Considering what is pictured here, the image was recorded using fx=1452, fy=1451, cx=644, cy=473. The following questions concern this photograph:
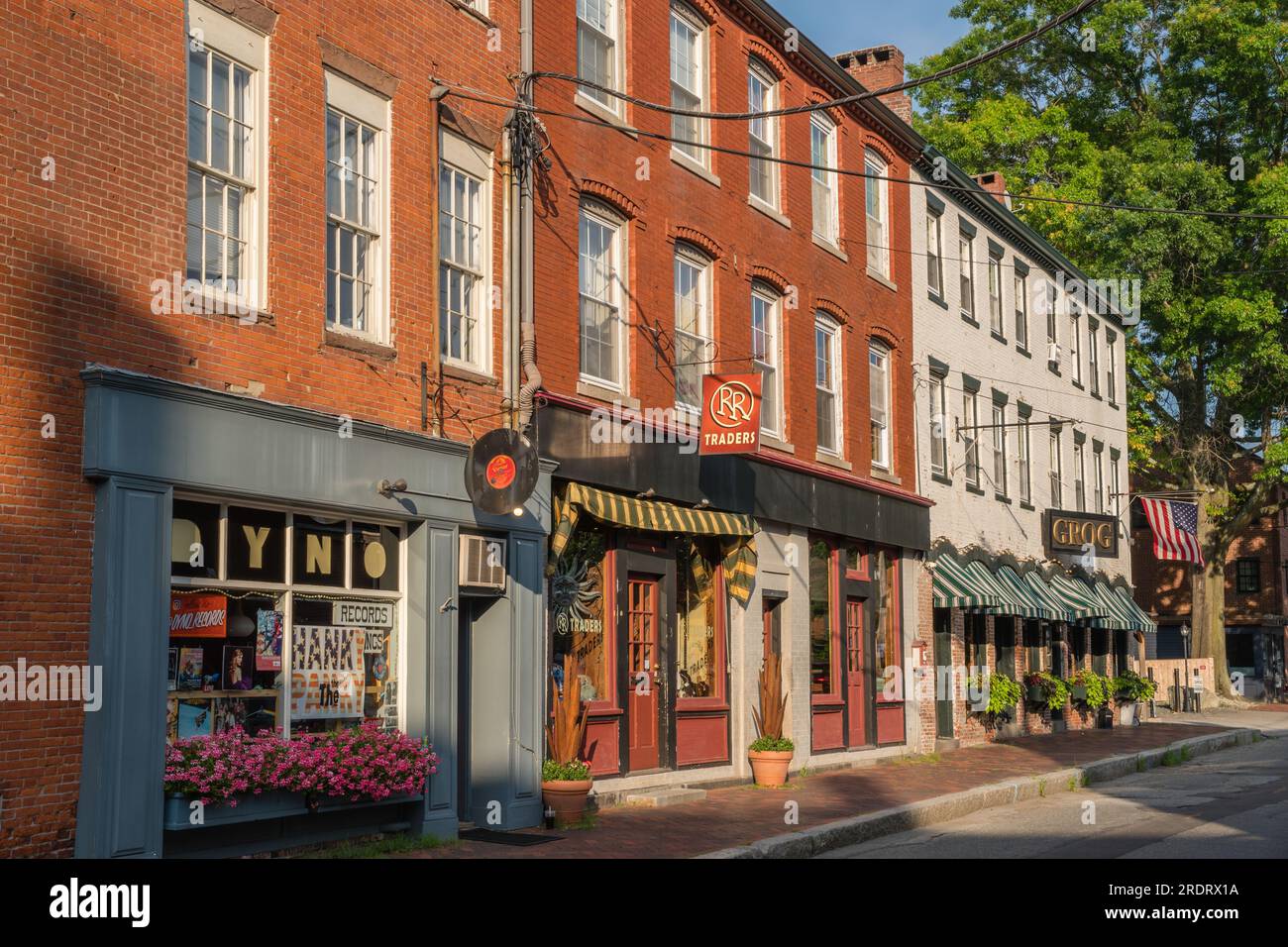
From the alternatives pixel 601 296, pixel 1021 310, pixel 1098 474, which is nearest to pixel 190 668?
pixel 601 296

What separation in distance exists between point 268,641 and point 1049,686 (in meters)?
21.4

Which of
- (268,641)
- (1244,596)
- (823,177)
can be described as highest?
(823,177)

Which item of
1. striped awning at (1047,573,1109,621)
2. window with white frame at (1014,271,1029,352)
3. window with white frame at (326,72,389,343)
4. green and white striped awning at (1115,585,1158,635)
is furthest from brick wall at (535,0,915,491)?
green and white striped awning at (1115,585,1158,635)

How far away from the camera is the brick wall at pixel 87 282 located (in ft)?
31.1

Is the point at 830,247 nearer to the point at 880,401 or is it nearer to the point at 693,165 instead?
the point at 880,401

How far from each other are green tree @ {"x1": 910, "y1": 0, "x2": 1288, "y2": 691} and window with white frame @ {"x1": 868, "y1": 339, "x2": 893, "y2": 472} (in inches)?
641

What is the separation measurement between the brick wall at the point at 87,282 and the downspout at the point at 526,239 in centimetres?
205

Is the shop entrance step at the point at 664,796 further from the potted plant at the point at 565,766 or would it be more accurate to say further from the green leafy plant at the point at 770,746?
the green leafy plant at the point at 770,746

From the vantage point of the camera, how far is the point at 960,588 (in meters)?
25.0

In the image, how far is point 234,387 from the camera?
1117cm

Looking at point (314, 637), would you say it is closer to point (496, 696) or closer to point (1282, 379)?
point (496, 696)

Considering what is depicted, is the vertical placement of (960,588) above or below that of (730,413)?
below

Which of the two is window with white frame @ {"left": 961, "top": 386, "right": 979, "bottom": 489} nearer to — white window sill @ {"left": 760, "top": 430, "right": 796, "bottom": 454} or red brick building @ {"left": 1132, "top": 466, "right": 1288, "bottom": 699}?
white window sill @ {"left": 760, "top": 430, "right": 796, "bottom": 454}

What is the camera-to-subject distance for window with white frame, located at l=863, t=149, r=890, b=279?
78.3ft
